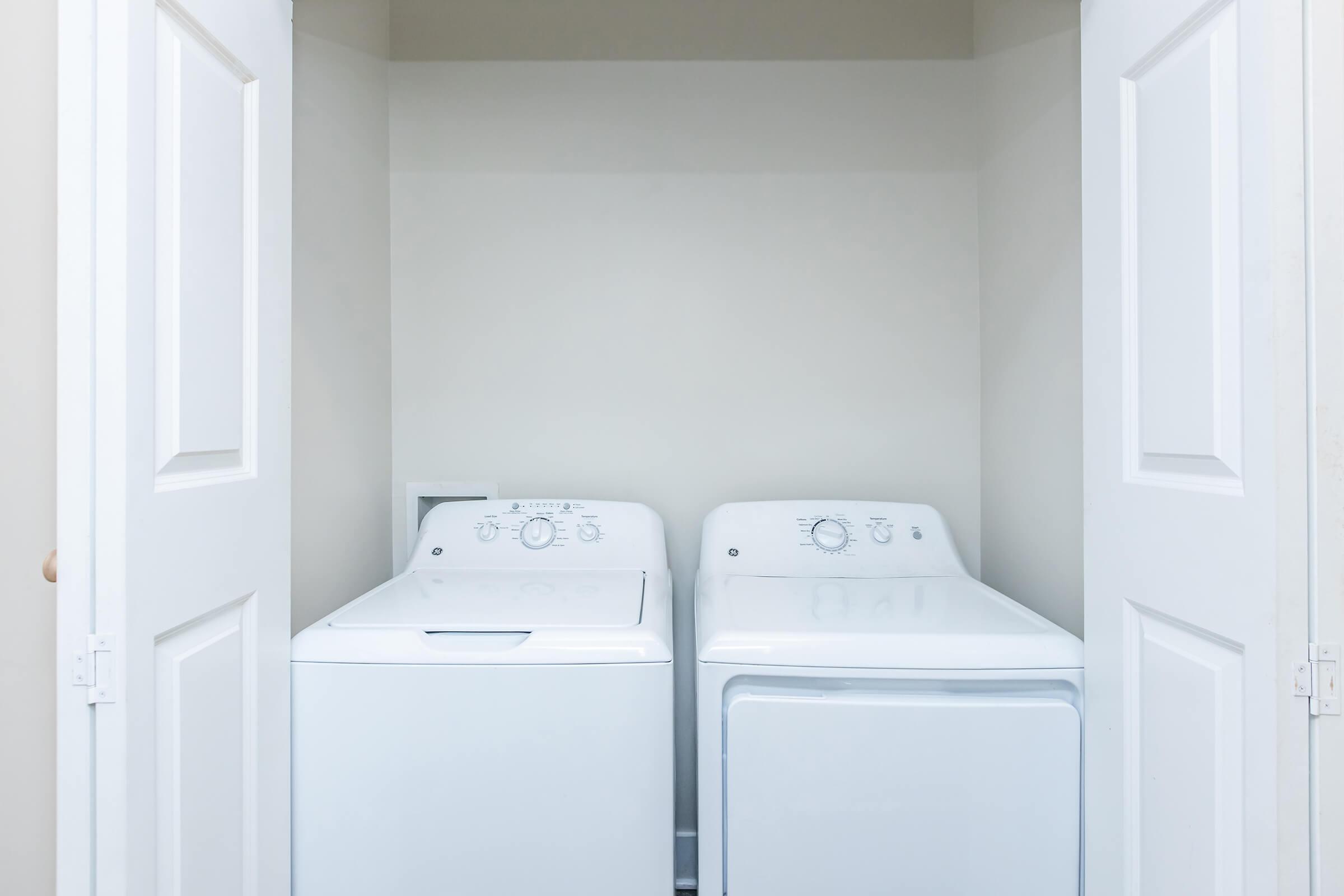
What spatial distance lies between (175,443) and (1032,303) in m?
1.57

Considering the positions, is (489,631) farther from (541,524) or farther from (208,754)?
(541,524)

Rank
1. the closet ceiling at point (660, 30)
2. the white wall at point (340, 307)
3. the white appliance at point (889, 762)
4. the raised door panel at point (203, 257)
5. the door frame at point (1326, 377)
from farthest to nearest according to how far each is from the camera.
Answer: the closet ceiling at point (660, 30), the white wall at point (340, 307), the white appliance at point (889, 762), the raised door panel at point (203, 257), the door frame at point (1326, 377)

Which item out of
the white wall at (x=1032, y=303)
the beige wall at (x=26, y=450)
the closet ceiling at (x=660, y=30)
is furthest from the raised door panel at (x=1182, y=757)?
the closet ceiling at (x=660, y=30)

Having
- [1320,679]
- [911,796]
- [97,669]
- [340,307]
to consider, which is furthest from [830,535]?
[97,669]

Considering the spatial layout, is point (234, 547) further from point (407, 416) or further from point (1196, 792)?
point (1196, 792)

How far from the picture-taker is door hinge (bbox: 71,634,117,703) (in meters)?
0.73

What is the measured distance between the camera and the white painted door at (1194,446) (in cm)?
70

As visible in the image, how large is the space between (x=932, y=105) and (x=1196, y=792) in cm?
165

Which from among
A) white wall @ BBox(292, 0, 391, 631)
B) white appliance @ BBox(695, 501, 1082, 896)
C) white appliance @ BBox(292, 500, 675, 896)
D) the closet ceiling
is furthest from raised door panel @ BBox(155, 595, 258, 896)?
the closet ceiling

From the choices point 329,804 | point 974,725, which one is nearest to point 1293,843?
point 974,725

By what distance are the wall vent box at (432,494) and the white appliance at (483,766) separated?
0.79 metres

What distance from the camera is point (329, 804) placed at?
1.12 meters

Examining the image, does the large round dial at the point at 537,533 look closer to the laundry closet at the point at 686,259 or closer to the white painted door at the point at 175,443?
the laundry closet at the point at 686,259

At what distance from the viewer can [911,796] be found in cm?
110
